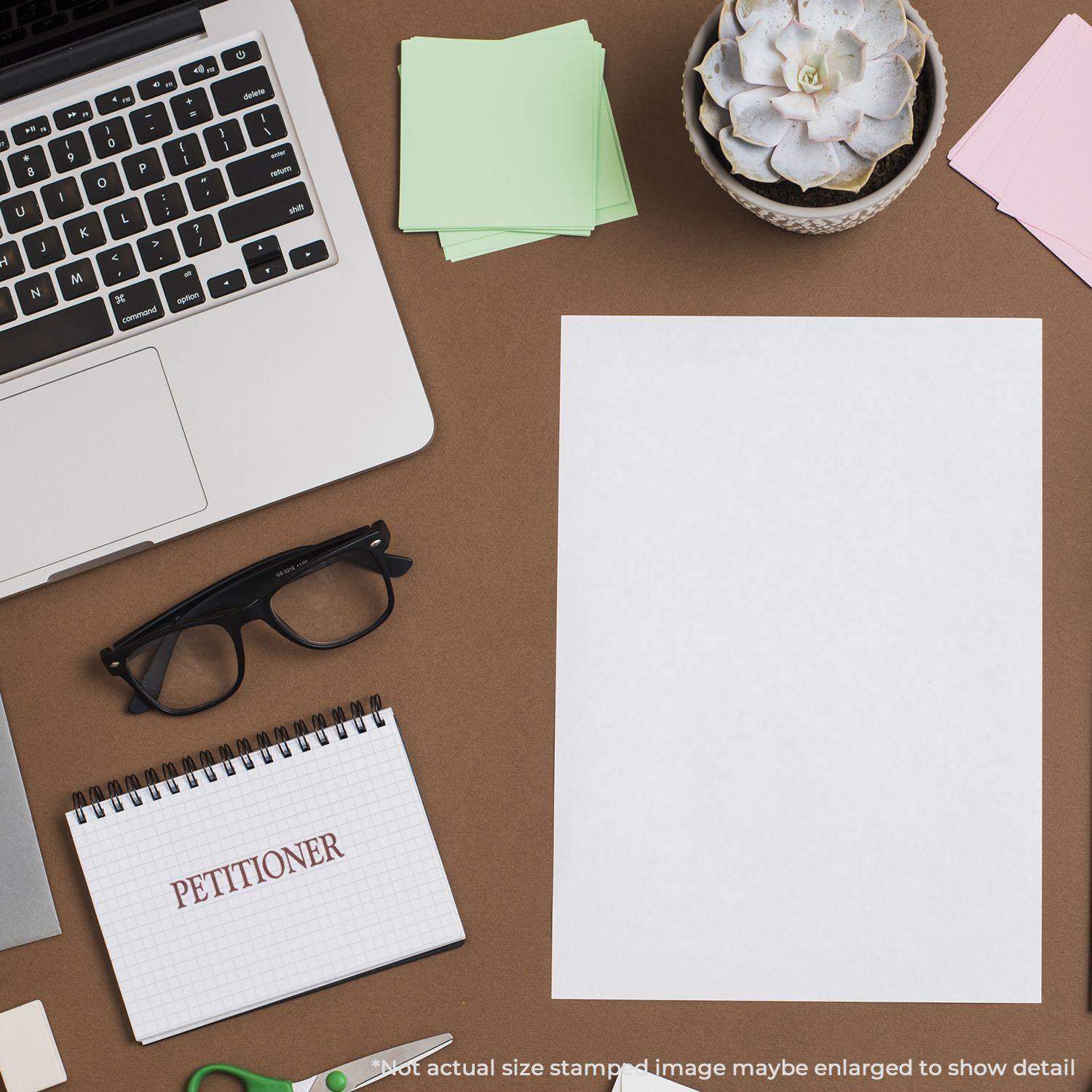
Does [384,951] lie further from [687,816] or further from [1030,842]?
[1030,842]

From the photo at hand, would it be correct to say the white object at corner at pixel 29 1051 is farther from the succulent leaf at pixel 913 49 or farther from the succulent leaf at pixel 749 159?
the succulent leaf at pixel 913 49

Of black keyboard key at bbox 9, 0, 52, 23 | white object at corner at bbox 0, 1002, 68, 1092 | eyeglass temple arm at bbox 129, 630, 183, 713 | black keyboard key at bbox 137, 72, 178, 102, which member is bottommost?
white object at corner at bbox 0, 1002, 68, 1092

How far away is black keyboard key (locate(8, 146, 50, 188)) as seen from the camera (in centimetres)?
65

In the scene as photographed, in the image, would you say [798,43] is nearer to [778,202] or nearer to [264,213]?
[778,202]

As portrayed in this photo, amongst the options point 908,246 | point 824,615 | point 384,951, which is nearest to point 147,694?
point 384,951

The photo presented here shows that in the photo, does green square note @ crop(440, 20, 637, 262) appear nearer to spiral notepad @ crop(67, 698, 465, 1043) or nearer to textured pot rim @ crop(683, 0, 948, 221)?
textured pot rim @ crop(683, 0, 948, 221)

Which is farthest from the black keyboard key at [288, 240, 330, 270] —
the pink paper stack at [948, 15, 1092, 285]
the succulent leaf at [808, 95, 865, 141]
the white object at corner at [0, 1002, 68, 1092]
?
the white object at corner at [0, 1002, 68, 1092]

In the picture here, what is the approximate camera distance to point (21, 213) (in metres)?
0.65

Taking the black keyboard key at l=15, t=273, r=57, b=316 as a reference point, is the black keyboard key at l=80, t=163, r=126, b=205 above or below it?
above

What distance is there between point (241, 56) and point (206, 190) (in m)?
0.10

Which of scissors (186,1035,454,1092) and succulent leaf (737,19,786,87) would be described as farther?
scissors (186,1035,454,1092)

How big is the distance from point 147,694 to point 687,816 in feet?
1.26

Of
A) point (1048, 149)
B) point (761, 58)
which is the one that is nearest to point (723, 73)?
point (761, 58)

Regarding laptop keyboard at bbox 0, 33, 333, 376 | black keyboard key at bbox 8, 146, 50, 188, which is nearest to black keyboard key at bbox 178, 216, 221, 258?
laptop keyboard at bbox 0, 33, 333, 376
